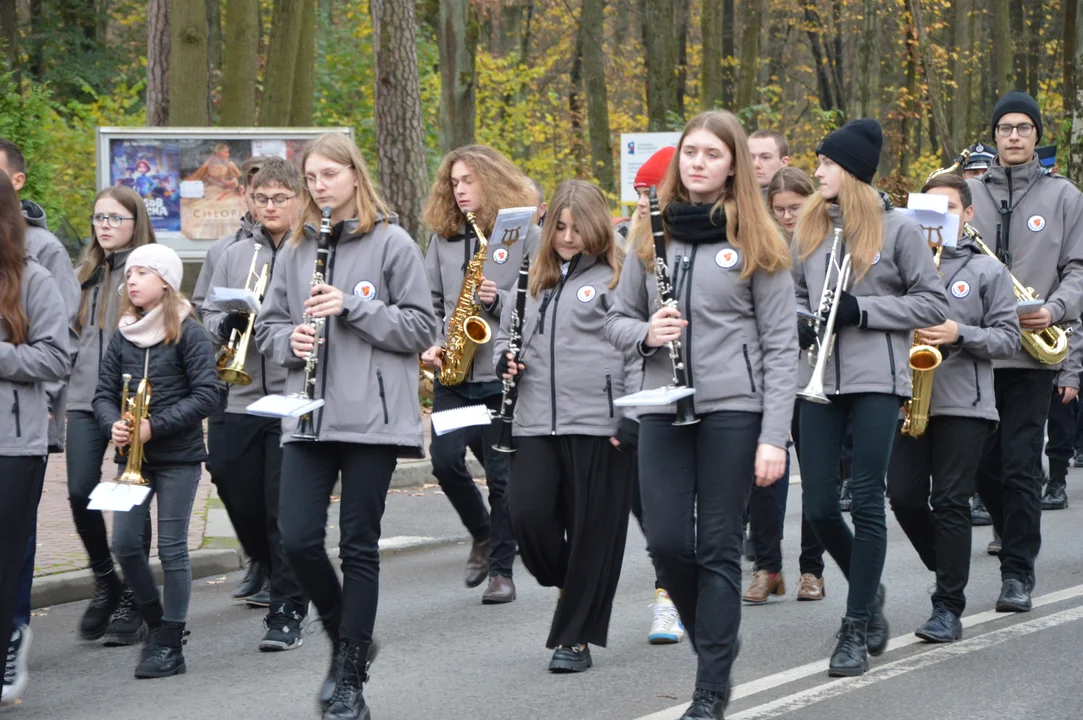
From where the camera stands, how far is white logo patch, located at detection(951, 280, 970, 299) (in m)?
7.25

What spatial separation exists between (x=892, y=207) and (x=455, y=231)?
8.40 ft

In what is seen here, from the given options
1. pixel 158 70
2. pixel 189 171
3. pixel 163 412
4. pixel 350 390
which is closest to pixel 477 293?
pixel 163 412

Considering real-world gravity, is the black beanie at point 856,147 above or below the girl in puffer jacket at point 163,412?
above

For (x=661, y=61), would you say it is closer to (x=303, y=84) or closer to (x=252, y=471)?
(x=303, y=84)

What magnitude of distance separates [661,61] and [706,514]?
69.6 ft

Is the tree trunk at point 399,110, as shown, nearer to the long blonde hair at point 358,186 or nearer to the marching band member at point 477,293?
the marching band member at point 477,293

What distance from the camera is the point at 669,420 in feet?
17.9

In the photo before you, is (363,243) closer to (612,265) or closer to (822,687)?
(612,265)

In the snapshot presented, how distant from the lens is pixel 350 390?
5.64 m

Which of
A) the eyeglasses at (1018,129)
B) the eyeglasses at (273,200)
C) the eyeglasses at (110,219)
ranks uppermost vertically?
the eyeglasses at (1018,129)

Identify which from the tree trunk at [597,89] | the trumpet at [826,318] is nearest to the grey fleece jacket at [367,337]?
the trumpet at [826,318]

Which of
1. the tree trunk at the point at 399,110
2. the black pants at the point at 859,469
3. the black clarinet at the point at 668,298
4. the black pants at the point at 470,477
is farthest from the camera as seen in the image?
the tree trunk at the point at 399,110

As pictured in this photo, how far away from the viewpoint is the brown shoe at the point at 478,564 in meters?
8.52

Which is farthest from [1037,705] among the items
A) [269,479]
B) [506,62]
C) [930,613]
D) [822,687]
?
[506,62]
